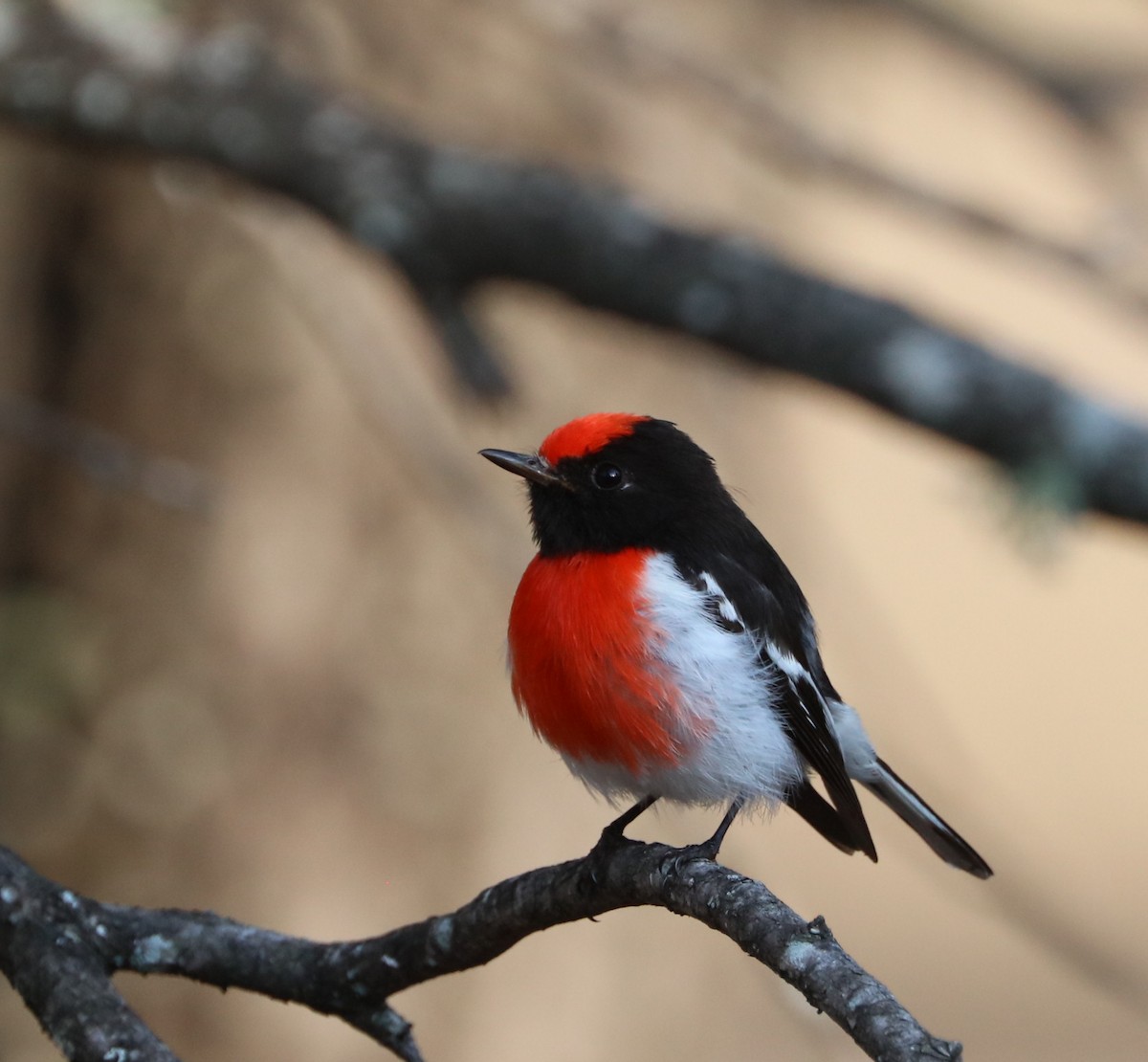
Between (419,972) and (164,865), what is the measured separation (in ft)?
9.19

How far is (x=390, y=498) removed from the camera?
5102 millimetres

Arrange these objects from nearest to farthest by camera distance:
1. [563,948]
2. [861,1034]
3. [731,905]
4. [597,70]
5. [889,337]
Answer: [861,1034]
[731,905]
[889,337]
[597,70]
[563,948]

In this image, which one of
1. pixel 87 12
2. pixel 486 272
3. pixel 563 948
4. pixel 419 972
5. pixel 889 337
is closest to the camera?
pixel 419 972

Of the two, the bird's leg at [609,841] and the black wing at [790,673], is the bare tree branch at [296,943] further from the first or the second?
the black wing at [790,673]

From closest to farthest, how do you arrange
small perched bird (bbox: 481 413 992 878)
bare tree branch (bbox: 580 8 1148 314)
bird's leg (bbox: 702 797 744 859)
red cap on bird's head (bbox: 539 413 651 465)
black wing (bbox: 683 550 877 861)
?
bird's leg (bbox: 702 797 744 859), small perched bird (bbox: 481 413 992 878), black wing (bbox: 683 550 877 861), red cap on bird's head (bbox: 539 413 651 465), bare tree branch (bbox: 580 8 1148 314)

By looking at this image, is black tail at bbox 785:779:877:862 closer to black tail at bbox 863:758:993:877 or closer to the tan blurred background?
black tail at bbox 863:758:993:877

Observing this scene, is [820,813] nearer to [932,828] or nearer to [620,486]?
[932,828]

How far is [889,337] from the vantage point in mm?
3758

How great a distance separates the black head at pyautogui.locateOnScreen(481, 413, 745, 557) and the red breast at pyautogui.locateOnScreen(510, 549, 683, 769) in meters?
0.12

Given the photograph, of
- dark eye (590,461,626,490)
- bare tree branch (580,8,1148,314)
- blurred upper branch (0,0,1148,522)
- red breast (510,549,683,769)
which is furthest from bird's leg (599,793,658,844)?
bare tree branch (580,8,1148,314)

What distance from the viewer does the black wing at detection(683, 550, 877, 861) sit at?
2744 mm

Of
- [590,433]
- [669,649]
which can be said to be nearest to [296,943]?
[669,649]

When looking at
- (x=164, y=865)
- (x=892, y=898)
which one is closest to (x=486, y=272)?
(x=164, y=865)

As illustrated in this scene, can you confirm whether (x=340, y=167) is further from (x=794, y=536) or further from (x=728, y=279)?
(x=794, y=536)
